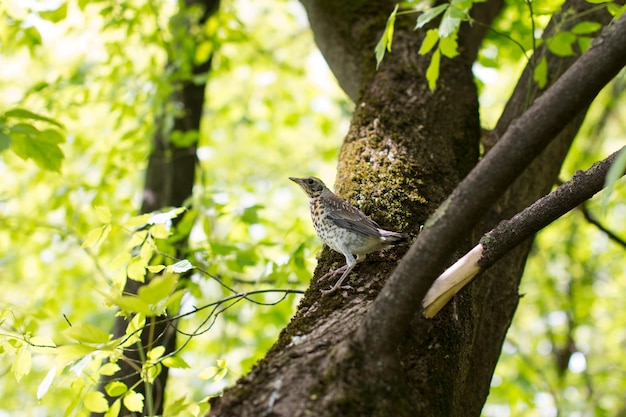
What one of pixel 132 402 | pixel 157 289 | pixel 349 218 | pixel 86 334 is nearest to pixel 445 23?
pixel 349 218

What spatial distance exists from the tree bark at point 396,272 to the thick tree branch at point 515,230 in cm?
13

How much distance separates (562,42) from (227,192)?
2.61m

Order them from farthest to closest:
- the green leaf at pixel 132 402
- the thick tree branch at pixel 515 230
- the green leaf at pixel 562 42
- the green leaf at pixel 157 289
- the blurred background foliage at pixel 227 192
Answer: the blurred background foliage at pixel 227 192 < the green leaf at pixel 562 42 < the green leaf at pixel 132 402 < the thick tree branch at pixel 515 230 < the green leaf at pixel 157 289

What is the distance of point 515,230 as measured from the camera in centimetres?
220

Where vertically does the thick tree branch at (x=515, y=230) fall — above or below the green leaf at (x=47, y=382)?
above

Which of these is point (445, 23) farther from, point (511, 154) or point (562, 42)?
point (511, 154)

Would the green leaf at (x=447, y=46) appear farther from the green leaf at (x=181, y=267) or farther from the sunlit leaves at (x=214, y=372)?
the sunlit leaves at (x=214, y=372)

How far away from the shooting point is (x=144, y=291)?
5.12 feet

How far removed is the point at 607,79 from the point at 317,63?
9.47m

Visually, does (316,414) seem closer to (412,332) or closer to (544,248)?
(412,332)

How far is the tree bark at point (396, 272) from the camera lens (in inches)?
71.5

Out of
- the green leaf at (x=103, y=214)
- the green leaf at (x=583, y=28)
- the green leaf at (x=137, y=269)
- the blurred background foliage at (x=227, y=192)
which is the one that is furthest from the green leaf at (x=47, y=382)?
the green leaf at (x=583, y=28)

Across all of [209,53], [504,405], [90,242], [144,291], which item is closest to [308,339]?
[144,291]

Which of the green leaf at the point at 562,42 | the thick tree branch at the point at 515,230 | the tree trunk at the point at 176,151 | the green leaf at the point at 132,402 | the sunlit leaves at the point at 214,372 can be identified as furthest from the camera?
the tree trunk at the point at 176,151
